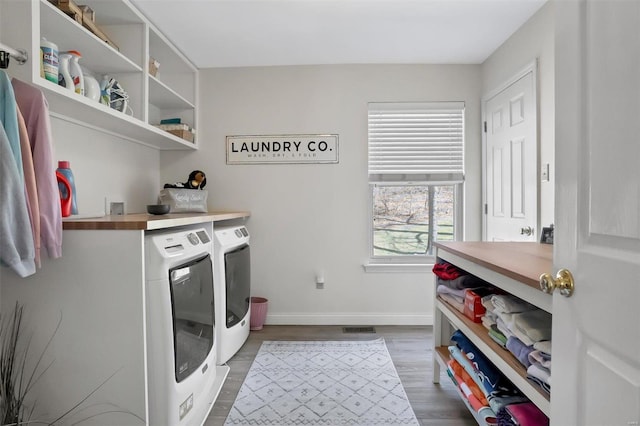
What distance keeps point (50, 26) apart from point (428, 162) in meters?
2.70

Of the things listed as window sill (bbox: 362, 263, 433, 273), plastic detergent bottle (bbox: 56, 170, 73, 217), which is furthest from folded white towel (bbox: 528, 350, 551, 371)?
plastic detergent bottle (bbox: 56, 170, 73, 217)

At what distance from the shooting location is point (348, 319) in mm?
2992

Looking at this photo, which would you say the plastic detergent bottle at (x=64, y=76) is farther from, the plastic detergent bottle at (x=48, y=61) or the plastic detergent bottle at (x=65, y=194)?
the plastic detergent bottle at (x=65, y=194)

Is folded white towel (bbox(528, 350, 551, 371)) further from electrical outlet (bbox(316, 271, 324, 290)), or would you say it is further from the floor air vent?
electrical outlet (bbox(316, 271, 324, 290))

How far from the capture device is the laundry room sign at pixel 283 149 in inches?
117

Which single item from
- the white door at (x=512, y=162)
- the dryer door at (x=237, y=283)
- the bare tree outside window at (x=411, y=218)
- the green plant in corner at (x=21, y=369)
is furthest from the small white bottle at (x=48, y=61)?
the white door at (x=512, y=162)

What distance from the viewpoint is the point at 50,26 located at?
156cm

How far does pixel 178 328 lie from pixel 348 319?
178cm

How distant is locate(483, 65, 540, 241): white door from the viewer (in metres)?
2.20

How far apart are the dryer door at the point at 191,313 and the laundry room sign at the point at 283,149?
1317mm

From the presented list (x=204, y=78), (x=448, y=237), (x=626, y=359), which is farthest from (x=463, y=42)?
(x=626, y=359)

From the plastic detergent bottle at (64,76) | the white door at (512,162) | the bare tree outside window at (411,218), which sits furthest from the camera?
the bare tree outside window at (411,218)

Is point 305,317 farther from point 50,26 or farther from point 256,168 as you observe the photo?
point 50,26

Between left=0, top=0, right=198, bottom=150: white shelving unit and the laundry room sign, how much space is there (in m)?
0.39
